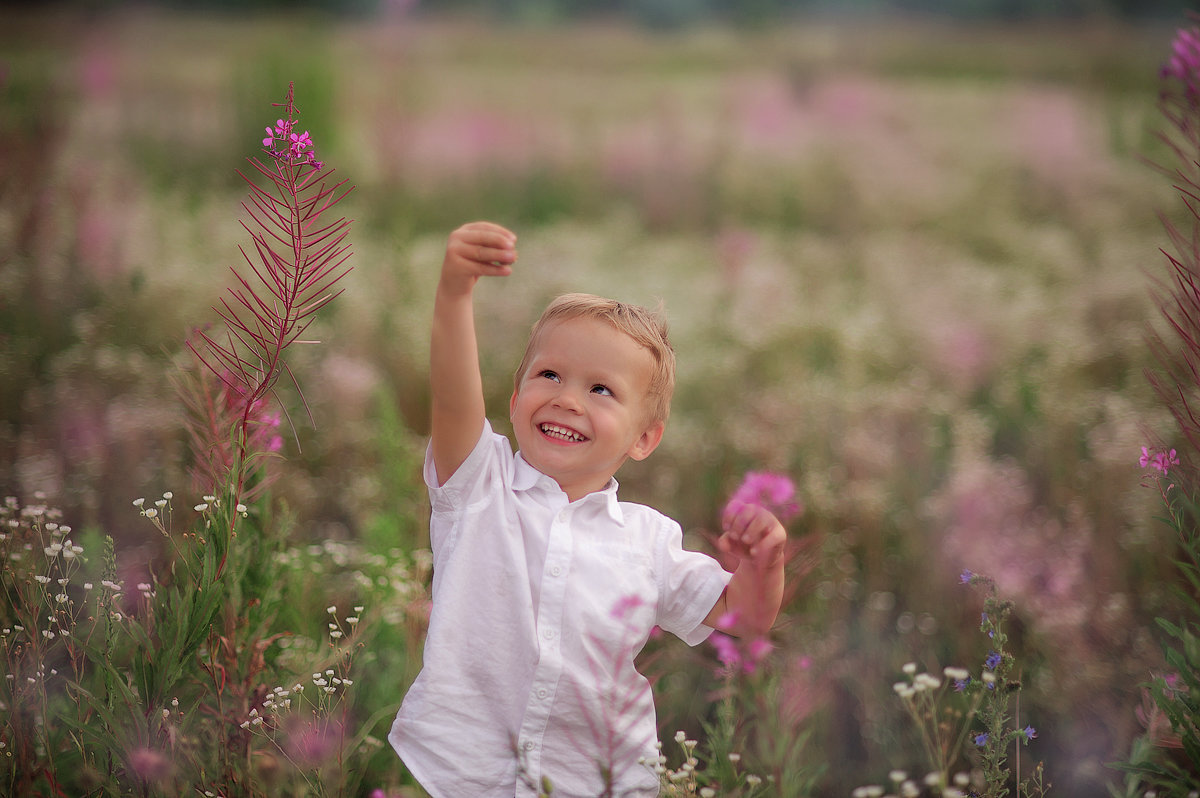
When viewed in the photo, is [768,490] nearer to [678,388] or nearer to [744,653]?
[744,653]

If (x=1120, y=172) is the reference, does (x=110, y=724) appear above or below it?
below

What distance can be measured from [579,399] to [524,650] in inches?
18.5

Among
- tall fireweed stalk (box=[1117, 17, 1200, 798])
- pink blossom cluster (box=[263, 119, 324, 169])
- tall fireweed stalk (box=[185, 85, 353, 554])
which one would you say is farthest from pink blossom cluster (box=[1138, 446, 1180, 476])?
pink blossom cluster (box=[263, 119, 324, 169])

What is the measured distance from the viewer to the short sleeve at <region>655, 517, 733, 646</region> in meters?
1.91

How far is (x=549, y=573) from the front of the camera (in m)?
1.81

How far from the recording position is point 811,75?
35.7 feet

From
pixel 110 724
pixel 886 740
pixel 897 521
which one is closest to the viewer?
pixel 110 724

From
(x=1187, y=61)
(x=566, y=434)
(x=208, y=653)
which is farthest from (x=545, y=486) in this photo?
(x=1187, y=61)

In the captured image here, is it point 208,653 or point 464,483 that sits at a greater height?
point 464,483

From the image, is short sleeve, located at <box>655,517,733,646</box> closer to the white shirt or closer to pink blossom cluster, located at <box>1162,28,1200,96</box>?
the white shirt

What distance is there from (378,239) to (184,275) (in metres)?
1.93

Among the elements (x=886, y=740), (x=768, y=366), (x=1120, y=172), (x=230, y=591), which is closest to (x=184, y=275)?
(x=768, y=366)

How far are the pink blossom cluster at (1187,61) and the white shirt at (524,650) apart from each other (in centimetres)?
130

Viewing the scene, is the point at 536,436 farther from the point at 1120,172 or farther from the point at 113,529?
the point at 1120,172
